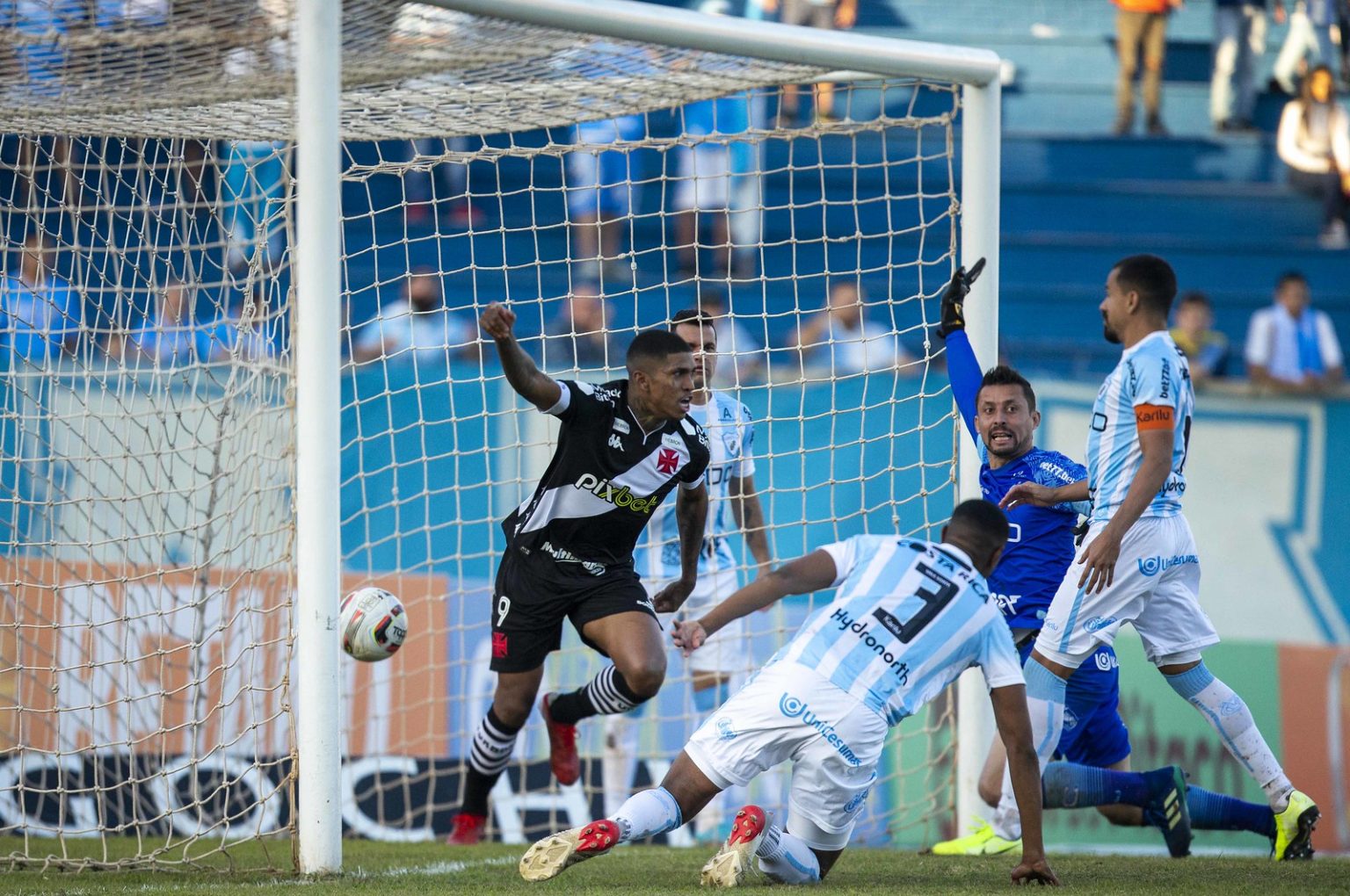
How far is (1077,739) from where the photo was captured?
634cm

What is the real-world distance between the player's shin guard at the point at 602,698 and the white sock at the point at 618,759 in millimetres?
1490

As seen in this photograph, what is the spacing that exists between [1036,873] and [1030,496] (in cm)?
154

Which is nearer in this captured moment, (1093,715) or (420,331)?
(1093,715)

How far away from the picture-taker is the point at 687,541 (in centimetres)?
609

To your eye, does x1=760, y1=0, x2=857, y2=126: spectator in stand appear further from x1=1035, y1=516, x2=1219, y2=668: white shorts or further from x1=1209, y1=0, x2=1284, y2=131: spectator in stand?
x1=1035, y1=516, x2=1219, y2=668: white shorts

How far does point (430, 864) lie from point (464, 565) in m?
3.52

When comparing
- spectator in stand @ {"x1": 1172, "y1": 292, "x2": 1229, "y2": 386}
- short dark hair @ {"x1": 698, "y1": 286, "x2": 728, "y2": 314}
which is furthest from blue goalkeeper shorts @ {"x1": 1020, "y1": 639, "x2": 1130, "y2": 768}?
spectator in stand @ {"x1": 1172, "y1": 292, "x2": 1229, "y2": 386}

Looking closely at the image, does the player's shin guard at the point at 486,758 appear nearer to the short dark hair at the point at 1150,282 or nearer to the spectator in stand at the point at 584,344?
the short dark hair at the point at 1150,282

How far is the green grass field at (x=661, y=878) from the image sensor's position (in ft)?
15.8

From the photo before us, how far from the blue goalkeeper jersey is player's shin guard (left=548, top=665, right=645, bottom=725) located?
148cm

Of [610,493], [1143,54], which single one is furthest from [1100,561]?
[1143,54]

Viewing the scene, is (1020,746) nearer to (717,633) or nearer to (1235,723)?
(1235,723)

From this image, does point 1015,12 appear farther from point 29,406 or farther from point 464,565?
point 29,406

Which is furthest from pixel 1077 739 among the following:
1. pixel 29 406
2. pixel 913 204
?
pixel 913 204
